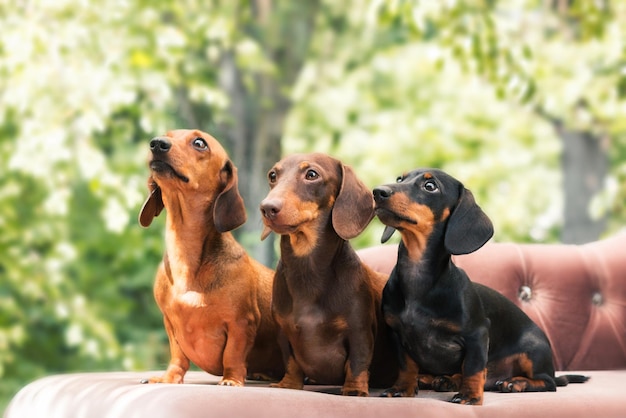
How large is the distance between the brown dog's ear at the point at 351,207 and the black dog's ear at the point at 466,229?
0.20m

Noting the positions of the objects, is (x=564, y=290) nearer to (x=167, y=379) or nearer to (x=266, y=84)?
(x=167, y=379)

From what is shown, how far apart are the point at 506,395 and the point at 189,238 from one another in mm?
882

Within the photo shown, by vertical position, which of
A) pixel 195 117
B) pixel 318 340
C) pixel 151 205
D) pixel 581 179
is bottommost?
pixel 581 179

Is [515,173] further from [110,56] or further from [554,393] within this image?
[554,393]

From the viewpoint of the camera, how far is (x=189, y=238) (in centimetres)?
209

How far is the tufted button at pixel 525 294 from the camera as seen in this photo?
2.89m

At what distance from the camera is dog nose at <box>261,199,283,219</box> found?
1881 mm

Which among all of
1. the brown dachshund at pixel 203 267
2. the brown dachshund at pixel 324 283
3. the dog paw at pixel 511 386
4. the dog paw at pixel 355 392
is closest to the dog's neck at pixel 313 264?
the brown dachshund at pixel 324 283

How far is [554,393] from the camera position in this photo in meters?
2.16

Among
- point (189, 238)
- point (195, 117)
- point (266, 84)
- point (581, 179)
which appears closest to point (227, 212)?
point (189, 238)

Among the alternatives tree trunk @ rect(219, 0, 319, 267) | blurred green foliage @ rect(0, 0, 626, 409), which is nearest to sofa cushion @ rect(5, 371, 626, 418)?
blurred green foliage @ rect(0, 0, 626, 409)

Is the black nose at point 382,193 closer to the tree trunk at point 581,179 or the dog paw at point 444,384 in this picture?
the dog paw at point 444,384

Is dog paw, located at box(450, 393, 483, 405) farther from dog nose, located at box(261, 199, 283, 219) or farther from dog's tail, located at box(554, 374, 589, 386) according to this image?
dog nose, located at box(261, 199, 283, 219)

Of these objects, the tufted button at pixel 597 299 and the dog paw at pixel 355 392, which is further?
the tufted button at pixel 597 299
